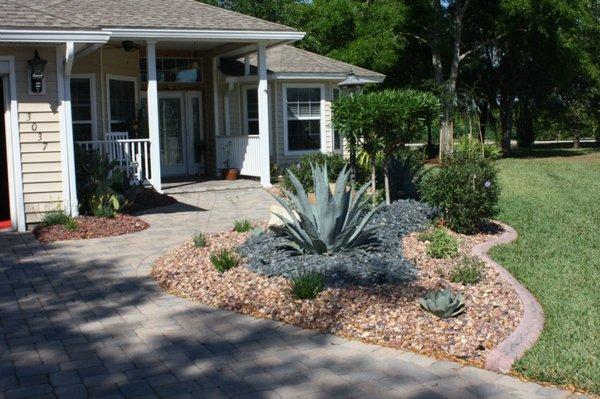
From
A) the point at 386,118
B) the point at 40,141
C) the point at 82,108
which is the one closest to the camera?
the point at 386,118

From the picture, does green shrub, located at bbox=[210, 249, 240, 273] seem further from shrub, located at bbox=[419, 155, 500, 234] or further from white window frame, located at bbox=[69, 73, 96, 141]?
white window frame, located at bbox=[69, 73, 96, 141]

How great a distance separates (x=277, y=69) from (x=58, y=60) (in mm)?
8192

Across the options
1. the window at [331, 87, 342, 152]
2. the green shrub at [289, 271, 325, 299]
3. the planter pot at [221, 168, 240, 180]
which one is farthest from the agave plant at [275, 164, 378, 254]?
the window at [331, 87, 342, 152]

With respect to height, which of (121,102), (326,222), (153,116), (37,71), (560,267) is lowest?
(560,267)

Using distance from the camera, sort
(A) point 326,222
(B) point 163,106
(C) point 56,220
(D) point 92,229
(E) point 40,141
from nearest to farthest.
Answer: (A) point 326,222
(D) point 92,229
(C) point 56,220
(E) point 40,141
(B) point 163,106

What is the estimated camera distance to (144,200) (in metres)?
13.9

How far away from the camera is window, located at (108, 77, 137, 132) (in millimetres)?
15734

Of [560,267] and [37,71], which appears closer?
[560,267]

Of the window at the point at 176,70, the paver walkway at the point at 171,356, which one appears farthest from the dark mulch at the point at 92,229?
the window at the point at 176,70

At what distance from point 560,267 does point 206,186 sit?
32.2ft

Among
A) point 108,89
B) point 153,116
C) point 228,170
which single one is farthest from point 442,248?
point 228,170

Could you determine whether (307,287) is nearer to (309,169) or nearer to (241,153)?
(309,169)

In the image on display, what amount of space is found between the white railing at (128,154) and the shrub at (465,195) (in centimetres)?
707

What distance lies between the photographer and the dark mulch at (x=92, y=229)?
34.2 ft
